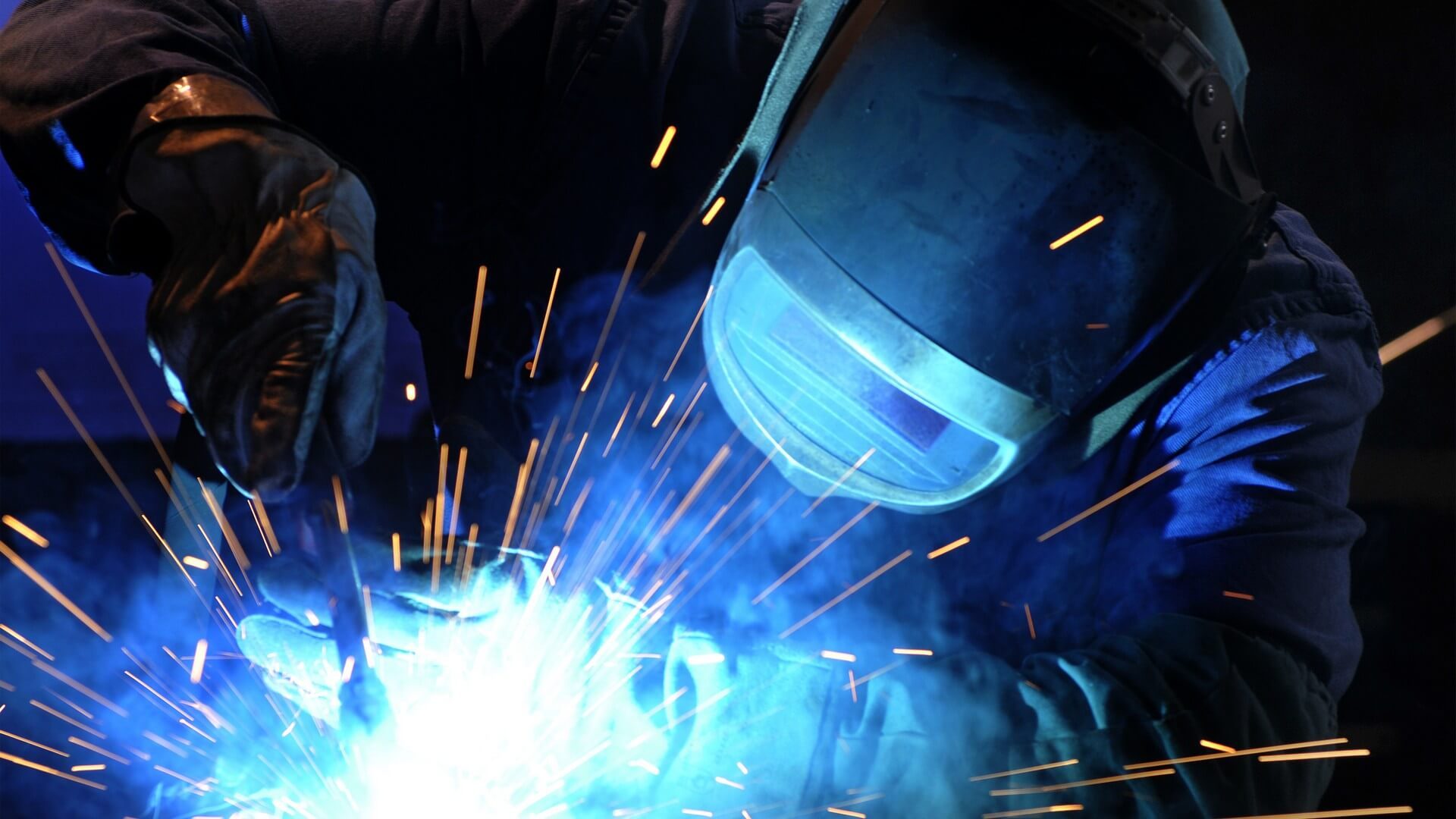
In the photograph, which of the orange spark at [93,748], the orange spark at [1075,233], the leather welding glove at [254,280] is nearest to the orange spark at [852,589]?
the orange spark at [1075,233]

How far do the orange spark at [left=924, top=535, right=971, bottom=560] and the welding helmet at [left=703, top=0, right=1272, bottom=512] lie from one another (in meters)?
0.34

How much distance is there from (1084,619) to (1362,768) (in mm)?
1064

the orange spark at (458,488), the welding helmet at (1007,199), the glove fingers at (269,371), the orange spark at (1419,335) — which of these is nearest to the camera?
the glove fingers at (269,371)

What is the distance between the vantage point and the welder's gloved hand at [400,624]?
1.02m

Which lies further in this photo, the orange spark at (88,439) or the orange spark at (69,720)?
the orange spark at (88,439)

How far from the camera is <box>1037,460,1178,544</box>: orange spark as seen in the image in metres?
1.24

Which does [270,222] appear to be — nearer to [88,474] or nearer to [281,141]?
[281,141]

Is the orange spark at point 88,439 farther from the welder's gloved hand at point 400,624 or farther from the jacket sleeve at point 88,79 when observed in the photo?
the welder's gloved hand at point 400,624

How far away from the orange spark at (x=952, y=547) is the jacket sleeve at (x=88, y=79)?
1.02 m

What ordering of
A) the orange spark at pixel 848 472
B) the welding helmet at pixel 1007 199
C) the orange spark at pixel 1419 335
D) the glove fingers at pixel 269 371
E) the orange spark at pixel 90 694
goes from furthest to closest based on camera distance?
the orange spark at pixel 1419 335 < the orange spark at pixel 90 694 < the orange spark at pixel 848 472 < the welding helmet at pixel 1007 199 < the glove fingers at pixel 269 371

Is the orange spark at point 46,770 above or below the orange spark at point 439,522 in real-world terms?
below

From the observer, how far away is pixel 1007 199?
0.94 metres

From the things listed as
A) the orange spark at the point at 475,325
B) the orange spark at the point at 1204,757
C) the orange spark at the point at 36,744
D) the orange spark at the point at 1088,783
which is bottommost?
the orange spark at the point at 36,744

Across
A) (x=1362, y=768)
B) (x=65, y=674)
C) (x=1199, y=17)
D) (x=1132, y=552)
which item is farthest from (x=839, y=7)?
(x=1362, y=768)
